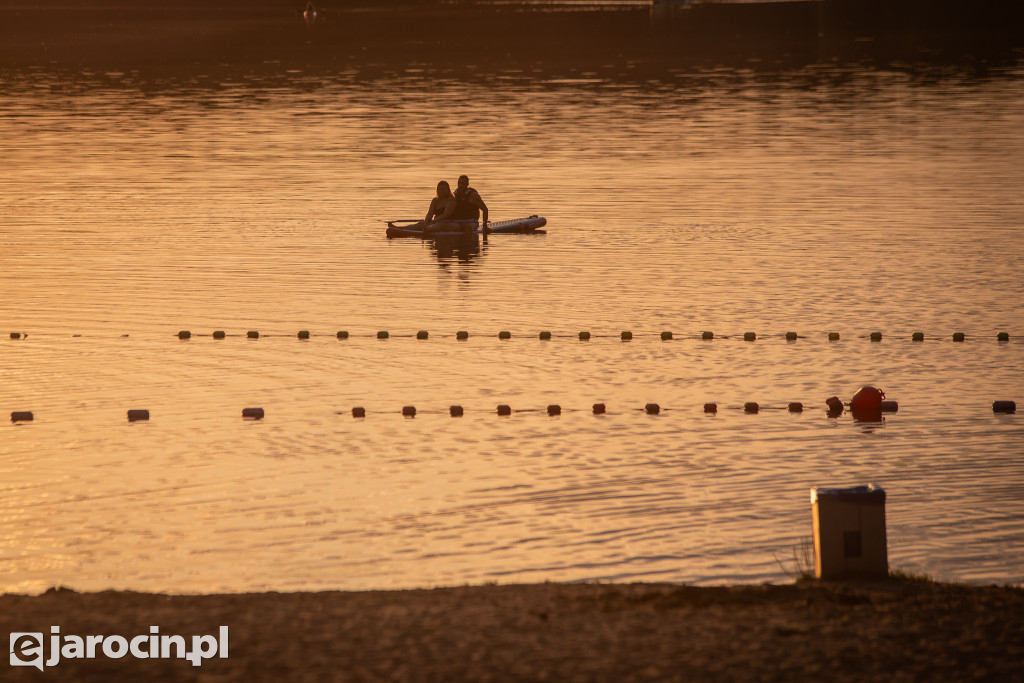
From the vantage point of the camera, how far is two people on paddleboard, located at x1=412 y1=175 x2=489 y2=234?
2702cm

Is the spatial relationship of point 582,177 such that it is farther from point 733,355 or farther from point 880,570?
point 880,570

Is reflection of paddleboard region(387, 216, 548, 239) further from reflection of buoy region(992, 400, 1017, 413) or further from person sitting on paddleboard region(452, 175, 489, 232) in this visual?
reflection of buoy region(992, 400, 1017, 413)

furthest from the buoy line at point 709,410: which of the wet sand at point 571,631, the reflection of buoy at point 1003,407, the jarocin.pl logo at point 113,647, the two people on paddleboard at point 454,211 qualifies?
the two people on paddleboard at point 454,211

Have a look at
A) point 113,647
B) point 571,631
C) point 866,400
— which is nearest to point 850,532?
point 571,631

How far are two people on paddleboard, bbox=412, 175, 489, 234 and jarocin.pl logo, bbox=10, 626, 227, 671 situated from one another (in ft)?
62.0

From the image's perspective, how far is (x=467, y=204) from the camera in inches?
1070

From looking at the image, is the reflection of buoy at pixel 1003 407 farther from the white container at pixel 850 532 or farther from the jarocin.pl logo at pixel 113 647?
the jarocin.pl logo at pixel 113 647

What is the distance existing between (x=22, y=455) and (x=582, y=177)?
881 inches

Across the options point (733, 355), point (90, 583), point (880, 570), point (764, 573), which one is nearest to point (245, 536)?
point (90, 583)

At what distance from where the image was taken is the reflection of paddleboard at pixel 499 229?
89.3 feet

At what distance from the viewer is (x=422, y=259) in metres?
25.3

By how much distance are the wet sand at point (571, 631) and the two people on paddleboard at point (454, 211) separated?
Result: 1788 cm

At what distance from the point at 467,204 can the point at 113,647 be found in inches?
762

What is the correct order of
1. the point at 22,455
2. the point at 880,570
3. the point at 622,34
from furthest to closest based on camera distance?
the point at 622,34 < the point at 22,455 < the point at 880,570
